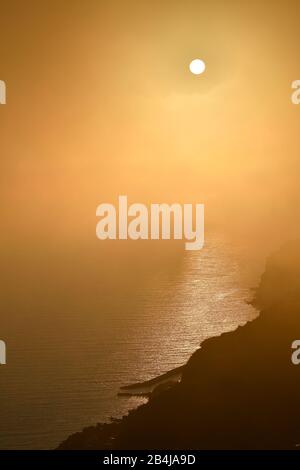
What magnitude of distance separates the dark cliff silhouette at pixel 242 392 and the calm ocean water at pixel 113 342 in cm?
6

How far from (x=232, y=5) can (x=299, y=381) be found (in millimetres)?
1374

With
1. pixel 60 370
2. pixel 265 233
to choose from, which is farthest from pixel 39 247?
pixel 265 233

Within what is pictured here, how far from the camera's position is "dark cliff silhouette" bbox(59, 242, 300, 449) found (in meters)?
1.99

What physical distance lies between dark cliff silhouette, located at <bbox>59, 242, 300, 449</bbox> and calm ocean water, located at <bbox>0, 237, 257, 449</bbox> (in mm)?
58

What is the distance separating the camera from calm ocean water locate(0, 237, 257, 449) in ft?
6.44

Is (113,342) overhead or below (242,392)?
overhead

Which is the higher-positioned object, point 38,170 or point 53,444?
point 38,170

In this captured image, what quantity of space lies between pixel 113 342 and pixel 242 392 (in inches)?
19.5

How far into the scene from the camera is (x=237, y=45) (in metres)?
2.02

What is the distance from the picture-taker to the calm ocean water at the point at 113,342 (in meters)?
1.96

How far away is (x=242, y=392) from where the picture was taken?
6.57 feet

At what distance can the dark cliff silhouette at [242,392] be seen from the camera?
1.99 m
